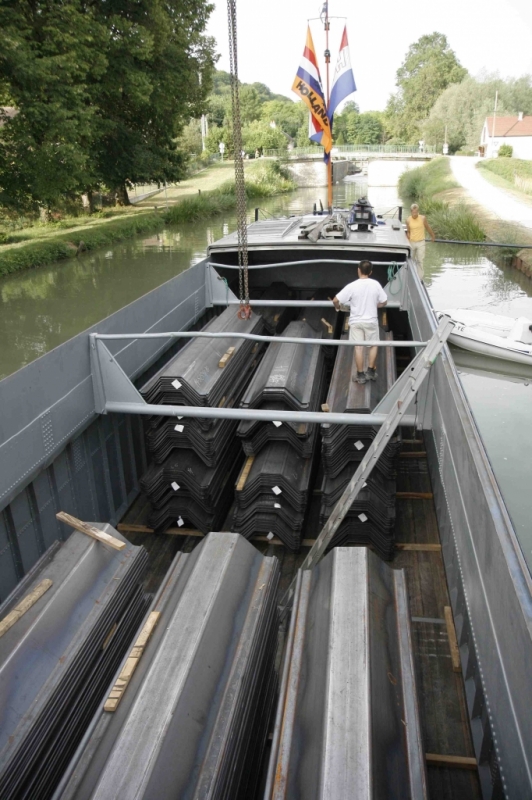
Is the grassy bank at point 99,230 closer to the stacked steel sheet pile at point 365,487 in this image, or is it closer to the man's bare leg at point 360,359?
the man's bare leg at point 360,359

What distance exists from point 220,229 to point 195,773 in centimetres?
3641

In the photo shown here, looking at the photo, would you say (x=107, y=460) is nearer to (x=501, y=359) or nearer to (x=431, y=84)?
(x=501, y=359)

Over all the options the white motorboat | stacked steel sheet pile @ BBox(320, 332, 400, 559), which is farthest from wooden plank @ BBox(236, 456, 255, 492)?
the white motorboat

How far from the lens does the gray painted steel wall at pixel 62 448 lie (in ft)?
15.1

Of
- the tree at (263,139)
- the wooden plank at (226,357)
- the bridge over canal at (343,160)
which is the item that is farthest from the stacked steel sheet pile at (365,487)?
the tree at (263,139)

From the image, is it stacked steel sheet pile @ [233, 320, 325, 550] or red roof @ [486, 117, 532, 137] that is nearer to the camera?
stacked steel sheet pile @ [233, 320, 325, 550]

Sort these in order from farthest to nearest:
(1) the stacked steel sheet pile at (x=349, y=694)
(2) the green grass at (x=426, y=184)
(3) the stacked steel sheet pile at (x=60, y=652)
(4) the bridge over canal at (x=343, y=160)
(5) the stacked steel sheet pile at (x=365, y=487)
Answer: (4) the bridge over canal at (x=343, y=160) → (2) the green grass at (x=426, y=184) → (5) the stacked steel sheet pile at (x=365, y=487) → (3) the stacked steel sheet pile at (x=60, y=652) → (1) the stacked steel sheet pile at (x=349, y=694)

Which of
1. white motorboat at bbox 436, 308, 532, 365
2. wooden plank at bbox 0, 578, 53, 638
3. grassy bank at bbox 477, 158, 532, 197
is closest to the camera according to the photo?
wooden plank at bbox 0, 578, 53, 638

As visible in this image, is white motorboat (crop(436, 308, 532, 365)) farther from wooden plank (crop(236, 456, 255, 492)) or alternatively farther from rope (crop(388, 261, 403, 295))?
wooden plank (crop(236, 456, 255, 492))

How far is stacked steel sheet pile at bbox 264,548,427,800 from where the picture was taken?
8.79ft

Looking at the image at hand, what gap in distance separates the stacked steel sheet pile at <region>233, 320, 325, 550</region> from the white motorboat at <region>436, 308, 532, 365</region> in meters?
9.12

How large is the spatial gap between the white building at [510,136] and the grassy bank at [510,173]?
22.6 m

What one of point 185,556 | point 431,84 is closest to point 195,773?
point 185,556

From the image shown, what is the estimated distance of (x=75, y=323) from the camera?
19.5 meters
